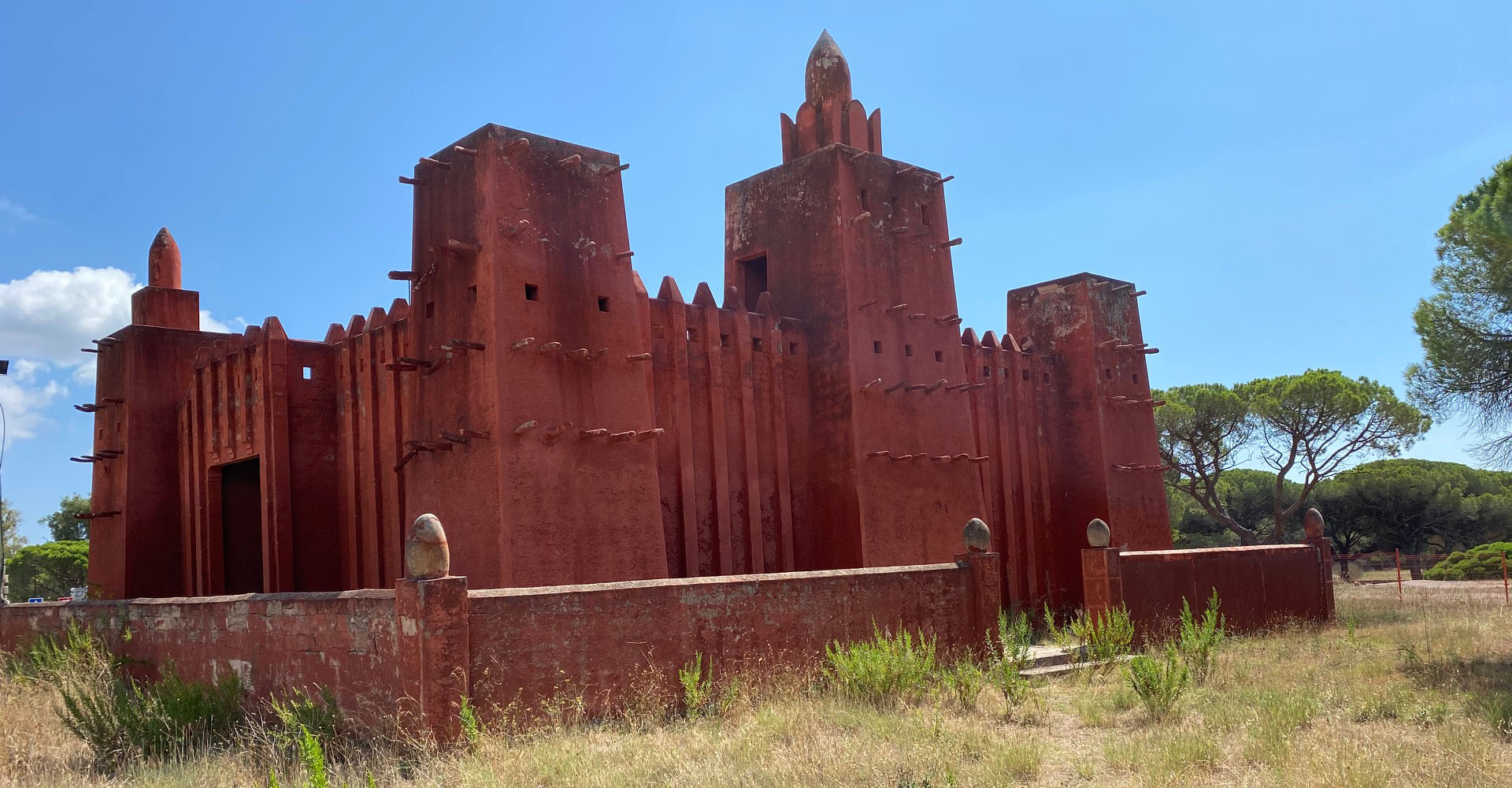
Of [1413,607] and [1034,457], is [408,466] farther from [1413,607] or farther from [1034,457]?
[1413,607]

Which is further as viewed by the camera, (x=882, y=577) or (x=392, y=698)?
(x=882, y=577)

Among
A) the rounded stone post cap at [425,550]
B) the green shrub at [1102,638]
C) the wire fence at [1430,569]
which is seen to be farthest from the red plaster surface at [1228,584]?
the wire fence at [1430,569]

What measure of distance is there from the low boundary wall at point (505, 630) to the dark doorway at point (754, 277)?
7.87m

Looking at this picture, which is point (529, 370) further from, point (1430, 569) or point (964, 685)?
point (1430, 569)

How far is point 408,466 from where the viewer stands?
50.5 feet

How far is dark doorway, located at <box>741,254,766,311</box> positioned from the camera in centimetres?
2048

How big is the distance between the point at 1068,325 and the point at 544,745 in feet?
55.3

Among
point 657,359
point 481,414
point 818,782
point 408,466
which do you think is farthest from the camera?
point 657,359

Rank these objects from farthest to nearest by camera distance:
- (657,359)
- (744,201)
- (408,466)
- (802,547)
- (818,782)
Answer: (744,201), (802,547), (657,359), (408,466), (818,782)

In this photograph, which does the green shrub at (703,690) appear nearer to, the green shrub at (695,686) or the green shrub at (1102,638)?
the green shrub at (695,686)

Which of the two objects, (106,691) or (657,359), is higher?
(657,359)

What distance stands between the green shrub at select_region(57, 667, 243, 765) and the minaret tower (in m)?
9.19

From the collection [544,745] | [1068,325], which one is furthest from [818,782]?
[1068,325]

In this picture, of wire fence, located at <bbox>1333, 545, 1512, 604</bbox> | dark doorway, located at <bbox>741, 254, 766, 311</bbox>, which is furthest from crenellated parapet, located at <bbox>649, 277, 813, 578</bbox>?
wire fence, located at <bbox>1333, 545, 1512, 604</bbox>
